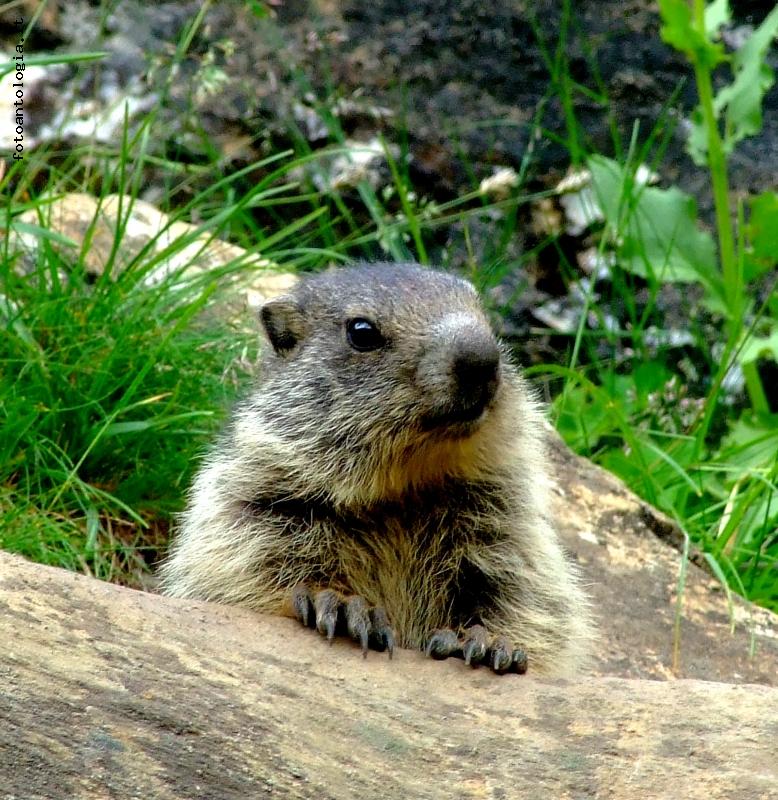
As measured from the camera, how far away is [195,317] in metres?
6.03

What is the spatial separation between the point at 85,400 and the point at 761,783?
320 cm

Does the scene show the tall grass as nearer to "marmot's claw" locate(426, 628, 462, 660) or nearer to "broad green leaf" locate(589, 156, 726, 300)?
"broad green leaf" locate(589, 156, 726, 300)

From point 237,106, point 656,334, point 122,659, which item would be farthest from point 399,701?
point 237,106

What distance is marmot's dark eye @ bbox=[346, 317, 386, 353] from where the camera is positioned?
14.0 ft

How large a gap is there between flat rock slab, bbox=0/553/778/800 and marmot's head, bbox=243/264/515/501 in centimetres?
81

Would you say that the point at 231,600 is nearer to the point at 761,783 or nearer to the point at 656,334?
the point at 761,783

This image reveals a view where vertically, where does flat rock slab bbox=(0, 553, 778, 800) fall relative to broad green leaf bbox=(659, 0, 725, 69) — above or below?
below

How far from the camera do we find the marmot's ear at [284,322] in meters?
4.68

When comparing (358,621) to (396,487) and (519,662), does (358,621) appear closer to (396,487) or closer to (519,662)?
(519,662)

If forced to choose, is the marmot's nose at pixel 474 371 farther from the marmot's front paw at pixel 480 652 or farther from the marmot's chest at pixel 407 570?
the marmot's front paw at pixel 480 652

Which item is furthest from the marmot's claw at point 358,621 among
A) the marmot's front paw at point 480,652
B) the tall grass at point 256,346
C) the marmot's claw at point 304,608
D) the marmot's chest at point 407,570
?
the tall grass at point 256,346

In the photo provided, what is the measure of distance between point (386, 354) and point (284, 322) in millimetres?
636

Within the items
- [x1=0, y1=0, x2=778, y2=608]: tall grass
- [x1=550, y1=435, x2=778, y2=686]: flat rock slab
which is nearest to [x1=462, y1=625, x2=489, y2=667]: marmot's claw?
[x1=550, y1=435, x2=778, y2=686]: flat rock slab

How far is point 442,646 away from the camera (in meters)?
3.81
